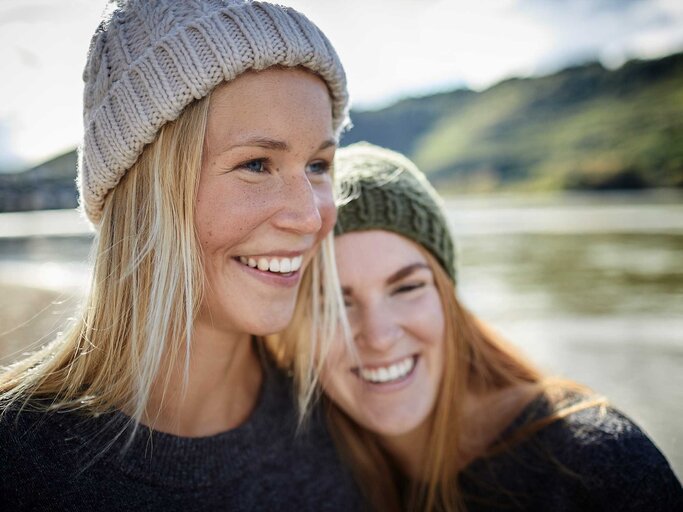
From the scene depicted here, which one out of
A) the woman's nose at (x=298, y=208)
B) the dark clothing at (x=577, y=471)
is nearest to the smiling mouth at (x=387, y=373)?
the dark clothing at (x=577, y=471)

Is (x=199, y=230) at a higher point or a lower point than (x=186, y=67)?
lower

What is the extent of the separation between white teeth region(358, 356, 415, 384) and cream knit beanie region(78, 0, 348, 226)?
1.38 meters

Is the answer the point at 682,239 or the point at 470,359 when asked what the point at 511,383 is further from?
the point at 682,239

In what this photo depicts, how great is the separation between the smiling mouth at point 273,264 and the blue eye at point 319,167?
0.36 m

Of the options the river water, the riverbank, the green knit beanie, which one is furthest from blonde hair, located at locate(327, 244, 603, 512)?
the riverbank

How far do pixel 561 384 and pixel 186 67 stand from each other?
2.24m

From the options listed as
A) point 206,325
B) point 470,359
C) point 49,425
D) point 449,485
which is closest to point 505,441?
point 449,485

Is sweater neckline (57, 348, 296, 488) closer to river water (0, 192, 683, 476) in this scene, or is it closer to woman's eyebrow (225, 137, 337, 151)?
river water (0, 192, 683, 476)

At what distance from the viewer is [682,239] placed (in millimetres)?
11836

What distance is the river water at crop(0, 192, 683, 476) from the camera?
4.46m

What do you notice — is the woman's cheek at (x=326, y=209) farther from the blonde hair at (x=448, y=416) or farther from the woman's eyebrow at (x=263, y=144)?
the blonde hair at (x=448, y=416)

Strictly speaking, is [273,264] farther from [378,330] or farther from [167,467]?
[167,467]

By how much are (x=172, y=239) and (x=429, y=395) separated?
1483mm

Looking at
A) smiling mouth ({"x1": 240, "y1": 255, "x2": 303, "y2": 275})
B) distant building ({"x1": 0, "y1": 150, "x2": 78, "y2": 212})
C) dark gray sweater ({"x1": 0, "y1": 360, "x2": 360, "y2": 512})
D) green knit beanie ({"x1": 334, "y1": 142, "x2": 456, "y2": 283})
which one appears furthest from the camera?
distant building ({"x1": 0, "y1": 150, "x2": 78, "y2": 212})
